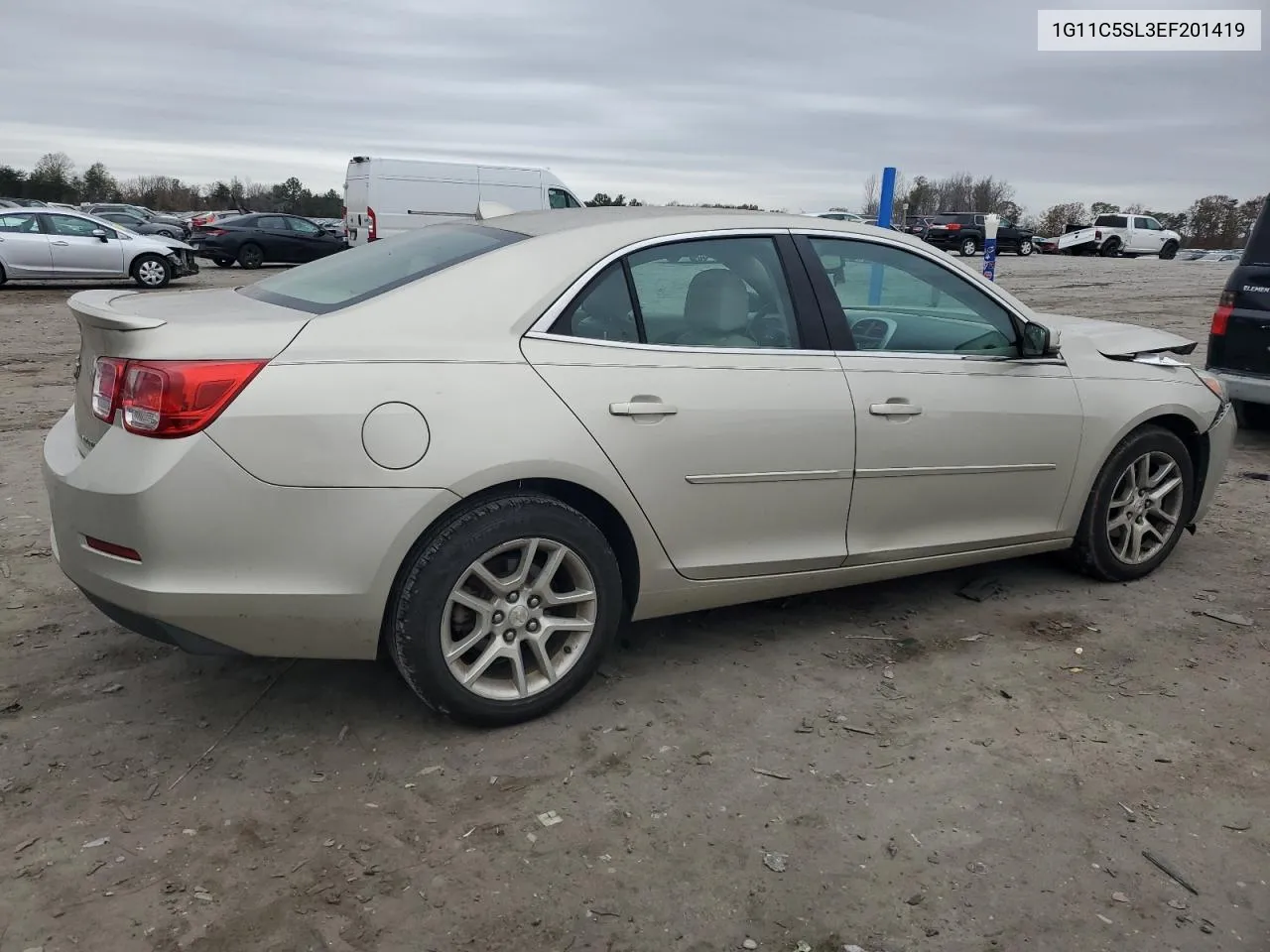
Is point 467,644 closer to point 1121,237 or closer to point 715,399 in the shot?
point 715,399

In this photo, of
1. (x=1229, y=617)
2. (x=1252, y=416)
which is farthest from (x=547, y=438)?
(x=1252, y=416)

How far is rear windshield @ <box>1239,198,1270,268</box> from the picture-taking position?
7012 mm

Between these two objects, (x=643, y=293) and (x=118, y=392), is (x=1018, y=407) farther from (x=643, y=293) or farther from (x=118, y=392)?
(x=118, y=392)

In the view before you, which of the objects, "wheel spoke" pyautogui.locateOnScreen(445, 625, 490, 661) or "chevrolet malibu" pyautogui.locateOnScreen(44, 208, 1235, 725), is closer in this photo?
"chevrolet malibu" pyautogui.locateOnScreen(44, 208, 1235, 725)

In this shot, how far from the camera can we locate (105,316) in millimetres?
2936

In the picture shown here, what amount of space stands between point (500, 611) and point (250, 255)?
84.2ft

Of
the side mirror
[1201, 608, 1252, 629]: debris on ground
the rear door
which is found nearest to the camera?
the side mirror

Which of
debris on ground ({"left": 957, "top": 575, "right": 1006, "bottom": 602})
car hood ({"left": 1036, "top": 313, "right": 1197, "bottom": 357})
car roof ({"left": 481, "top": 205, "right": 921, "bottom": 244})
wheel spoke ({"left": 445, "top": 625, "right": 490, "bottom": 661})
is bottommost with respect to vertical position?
debris on ground ({"left": 957, "top": 575, "right": 1006, "bottom": 602})

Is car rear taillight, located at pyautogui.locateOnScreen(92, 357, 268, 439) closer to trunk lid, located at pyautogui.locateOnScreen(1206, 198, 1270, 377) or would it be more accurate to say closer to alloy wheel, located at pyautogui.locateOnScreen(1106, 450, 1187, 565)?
alloy wheel, located at pyautogui.locateOnScreen(1106, 450, 1187, 565)

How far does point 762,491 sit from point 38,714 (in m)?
2.39

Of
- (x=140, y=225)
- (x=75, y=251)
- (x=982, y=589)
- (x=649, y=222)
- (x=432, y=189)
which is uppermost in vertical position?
(x=432, y=189)

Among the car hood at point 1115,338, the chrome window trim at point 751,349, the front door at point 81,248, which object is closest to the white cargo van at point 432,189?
the front door at point 81,248

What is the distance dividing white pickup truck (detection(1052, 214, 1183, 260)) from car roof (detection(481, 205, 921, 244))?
41.2 meters

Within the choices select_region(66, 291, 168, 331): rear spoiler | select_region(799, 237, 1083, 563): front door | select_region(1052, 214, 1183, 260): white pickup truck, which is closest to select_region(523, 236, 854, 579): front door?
select_region(799, 237, 1083, 563): front door
